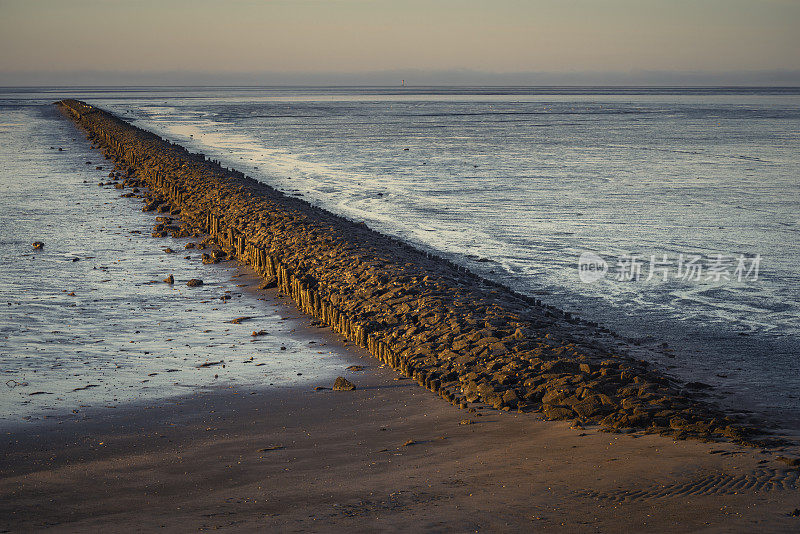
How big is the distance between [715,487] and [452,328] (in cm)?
457

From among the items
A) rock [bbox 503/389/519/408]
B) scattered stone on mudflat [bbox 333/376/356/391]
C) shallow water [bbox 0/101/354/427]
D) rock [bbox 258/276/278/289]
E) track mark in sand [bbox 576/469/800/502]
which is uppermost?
track mark in sand [bbox 576/469/800/502]

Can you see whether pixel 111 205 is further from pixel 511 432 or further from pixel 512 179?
pixel 511 432

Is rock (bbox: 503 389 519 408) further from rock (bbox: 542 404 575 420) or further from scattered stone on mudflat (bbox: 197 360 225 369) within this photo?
scattered stone on mudflat (bbox: 197 360 225 369)

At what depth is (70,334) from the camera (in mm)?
11398

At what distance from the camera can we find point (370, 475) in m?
6.94

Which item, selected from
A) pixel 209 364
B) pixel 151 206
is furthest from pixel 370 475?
pixel 151 206

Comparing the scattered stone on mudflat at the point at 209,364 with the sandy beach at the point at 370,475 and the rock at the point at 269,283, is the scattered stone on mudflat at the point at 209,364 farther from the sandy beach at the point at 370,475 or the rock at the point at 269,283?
the rock at the point at 269,283

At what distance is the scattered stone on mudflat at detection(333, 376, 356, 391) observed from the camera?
923cm

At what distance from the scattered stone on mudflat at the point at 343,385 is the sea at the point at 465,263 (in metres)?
0.51

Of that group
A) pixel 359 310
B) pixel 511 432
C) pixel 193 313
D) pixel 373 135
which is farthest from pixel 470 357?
pixel 373 135

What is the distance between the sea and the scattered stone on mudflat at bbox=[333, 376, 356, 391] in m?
0.51

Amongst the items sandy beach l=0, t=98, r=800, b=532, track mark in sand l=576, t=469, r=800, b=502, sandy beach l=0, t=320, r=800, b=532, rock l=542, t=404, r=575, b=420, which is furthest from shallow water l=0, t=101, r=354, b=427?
track mark in sand l=576, t=469, r=800, b=502

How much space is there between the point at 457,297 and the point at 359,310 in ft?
4.70

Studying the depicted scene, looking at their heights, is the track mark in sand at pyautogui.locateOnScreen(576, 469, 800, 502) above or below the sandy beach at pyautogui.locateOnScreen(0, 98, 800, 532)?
above
